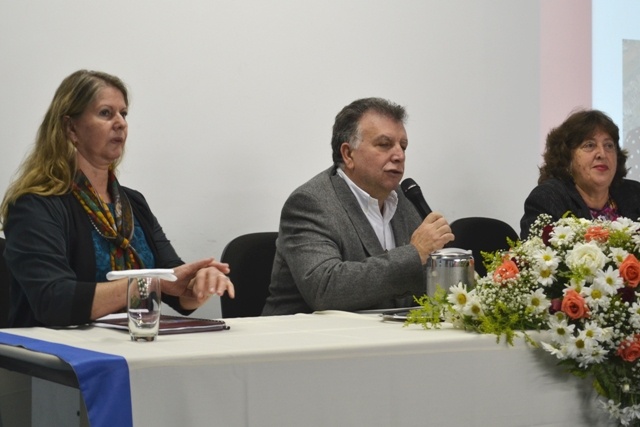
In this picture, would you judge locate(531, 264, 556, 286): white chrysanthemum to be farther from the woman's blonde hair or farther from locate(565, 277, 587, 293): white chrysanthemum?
the woman's blonde hair

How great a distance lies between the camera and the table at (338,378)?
1650mm

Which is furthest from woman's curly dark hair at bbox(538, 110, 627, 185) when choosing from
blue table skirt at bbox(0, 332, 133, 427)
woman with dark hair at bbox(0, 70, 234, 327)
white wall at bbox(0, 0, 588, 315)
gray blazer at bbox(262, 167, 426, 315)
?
blue table skirt at bbox(0, 332, 133, 427)

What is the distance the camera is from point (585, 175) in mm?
3840

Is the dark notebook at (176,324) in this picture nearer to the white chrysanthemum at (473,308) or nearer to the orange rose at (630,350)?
the white chrysanthemum at (473,308)

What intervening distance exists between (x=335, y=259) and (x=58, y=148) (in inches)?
32.5

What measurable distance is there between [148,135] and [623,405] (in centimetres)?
203

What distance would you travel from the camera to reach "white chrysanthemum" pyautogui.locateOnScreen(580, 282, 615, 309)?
2012 millimetres

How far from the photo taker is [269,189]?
379 cm

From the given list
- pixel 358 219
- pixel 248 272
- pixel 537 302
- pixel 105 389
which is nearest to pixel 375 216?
pixel 358 219

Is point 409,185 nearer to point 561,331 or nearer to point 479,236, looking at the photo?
point 561,331

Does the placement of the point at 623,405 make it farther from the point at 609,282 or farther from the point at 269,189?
the point at 269,189

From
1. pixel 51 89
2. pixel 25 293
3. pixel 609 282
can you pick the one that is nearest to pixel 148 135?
pixel 51 89

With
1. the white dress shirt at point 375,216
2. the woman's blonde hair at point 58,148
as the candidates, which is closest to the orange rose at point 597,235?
the white dress shirt at point 375,216

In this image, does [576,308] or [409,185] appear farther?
[409,185]
